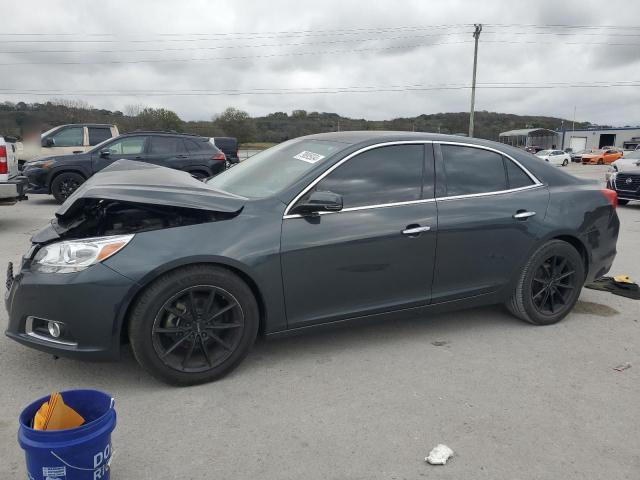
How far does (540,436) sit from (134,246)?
8.14 ft


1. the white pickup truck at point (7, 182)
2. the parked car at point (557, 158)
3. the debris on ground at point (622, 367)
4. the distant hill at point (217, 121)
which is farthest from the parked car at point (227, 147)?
the parked car at point (557, 158)

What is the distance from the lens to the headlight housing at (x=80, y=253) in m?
2.96

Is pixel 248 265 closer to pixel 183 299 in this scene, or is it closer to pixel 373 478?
pixel 183 299

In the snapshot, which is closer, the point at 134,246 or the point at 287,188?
the point at 134,246

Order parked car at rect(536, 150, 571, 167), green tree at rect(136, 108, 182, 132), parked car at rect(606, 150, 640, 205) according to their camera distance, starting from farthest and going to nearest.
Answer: parked car at rect(536, 150, 571, 167) < green tree at rect(136, 108, 182, 132) < parked car at rect(606, 150, 640, 205)

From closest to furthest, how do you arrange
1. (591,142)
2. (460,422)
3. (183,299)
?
1. (460,422)
2. (183,299)
3. (591,142)

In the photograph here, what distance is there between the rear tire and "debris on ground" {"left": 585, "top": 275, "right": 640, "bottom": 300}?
10.3 m

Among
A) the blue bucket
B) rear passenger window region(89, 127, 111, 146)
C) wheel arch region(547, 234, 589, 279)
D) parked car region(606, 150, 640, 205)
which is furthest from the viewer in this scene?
rear passenger window region(89, 127, 111, 146)

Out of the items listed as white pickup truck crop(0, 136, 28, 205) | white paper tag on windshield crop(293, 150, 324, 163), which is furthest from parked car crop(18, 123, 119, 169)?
white paper tag on windshield crop(293, 150, 324, 163)

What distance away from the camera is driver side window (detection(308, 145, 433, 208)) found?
3594 mm

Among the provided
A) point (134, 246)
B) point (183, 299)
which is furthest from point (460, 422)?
point (134, 246)

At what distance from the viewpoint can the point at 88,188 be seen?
3.37 metres

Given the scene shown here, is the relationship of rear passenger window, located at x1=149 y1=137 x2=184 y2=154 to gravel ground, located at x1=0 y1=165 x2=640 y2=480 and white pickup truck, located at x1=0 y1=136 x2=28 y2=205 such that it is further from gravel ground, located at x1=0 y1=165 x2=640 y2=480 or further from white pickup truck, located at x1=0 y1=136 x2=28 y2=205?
gravel ground, located at x1=0 y1=165 x2=640 y2=480

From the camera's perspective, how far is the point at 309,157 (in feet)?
12.6
